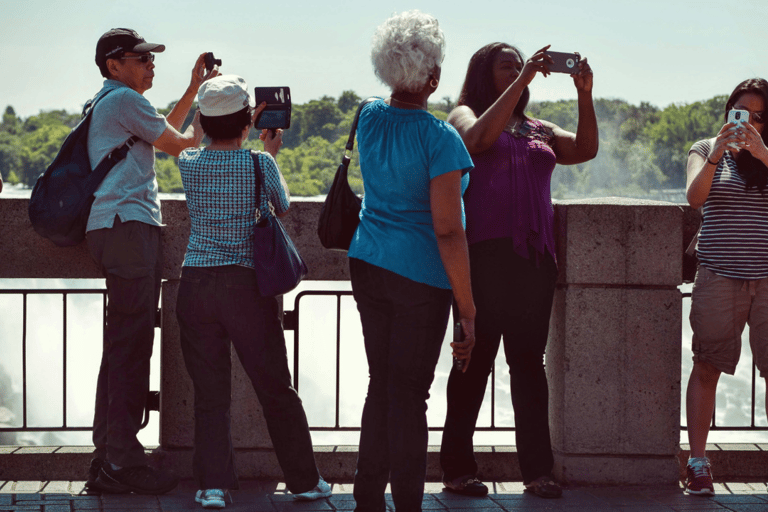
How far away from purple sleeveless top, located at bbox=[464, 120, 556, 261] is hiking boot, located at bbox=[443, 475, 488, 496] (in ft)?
3.42

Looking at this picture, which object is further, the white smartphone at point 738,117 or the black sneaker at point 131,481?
the white smartphone at point 738,117

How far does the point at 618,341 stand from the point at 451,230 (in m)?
1.77

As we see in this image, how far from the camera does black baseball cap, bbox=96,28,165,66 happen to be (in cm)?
365

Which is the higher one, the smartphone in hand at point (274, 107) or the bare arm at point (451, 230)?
the smartphone in hand at point (274, 107)

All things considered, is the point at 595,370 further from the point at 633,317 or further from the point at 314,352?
the point at 314,352

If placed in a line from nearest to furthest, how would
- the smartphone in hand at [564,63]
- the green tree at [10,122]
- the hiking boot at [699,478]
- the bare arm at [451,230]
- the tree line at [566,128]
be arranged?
the bare arm at [451,230], the smartphone in hand at [564,63], the hiking boot at [699,478], the tree line at [566,128], the green tree at [10,122]

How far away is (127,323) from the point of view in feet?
12.1

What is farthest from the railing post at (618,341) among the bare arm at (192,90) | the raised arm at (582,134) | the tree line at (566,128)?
the tree line at (566,128)

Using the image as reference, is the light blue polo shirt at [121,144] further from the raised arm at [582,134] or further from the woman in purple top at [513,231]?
the raised arm at [582,134]

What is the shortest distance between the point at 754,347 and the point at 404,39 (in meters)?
2.38

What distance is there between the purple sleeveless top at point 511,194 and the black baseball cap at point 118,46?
1.43m

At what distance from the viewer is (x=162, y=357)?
4152 millimetres

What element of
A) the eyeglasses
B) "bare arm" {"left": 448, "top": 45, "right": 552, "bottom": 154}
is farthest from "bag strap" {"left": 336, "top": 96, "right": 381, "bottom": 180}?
the eyeglasses

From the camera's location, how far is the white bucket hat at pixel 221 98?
329 centimetres
